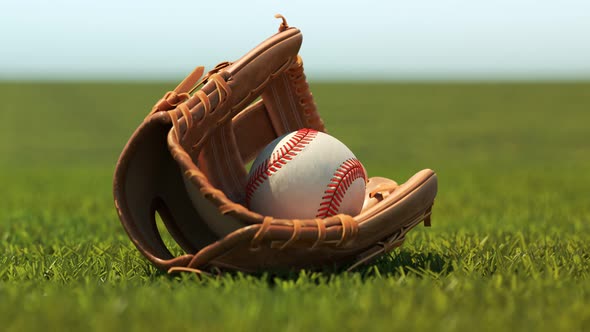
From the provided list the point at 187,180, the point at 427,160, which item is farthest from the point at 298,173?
the point at 427,160

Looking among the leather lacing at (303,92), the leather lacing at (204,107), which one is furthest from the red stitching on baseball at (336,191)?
the leather lacing at (303,92)

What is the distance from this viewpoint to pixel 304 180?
3137 mm

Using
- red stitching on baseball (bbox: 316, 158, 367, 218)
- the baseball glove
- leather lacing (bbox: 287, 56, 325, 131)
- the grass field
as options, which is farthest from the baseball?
leather lacing (bbox: 287, 56, 325, 131)

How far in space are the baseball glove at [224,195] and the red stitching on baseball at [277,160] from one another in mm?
166

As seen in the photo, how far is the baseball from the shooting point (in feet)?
10.3

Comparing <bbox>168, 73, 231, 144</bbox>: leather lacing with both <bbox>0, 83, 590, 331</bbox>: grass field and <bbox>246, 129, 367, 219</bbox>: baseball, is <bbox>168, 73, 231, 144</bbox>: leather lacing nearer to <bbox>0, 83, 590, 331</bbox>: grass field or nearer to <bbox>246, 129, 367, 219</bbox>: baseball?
<bbox>246, 129, 367, 219</bbox>: baseball

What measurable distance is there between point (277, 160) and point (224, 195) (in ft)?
1.26

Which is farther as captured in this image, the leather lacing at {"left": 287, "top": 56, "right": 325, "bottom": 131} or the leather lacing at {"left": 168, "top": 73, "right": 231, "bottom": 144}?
the leather lacing at {"left": 287, "top": 56, "right": 325, "bottom": 131}

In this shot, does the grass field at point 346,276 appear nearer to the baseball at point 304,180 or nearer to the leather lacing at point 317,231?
the leather lacing at point 317,231

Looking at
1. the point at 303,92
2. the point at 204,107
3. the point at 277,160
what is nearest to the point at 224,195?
the point at 277,160

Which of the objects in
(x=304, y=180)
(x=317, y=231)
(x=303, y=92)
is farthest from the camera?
(x=303, y=92)

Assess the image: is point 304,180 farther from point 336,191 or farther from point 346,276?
point 346,276

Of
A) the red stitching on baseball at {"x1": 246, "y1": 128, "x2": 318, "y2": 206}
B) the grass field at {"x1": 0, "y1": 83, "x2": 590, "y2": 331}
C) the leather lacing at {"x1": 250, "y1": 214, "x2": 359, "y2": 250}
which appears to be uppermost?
the red stitching on baseball at {"x1": 246, "y1": 128, "x2": 318, "y2": 206}

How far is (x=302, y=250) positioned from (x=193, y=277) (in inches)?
20.2
